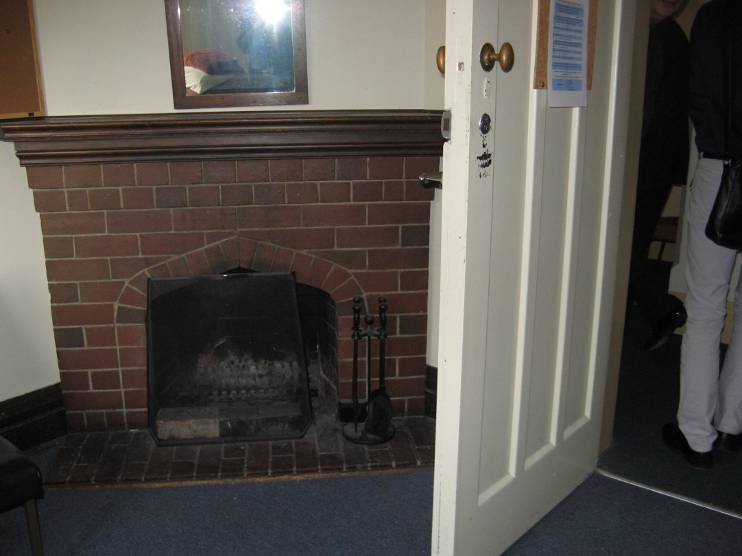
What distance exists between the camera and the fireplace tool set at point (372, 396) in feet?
7.81

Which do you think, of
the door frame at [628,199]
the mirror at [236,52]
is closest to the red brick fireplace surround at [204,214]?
the mirror at [236,52]

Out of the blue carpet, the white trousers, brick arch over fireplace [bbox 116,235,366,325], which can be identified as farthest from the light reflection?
A: the blue carpet

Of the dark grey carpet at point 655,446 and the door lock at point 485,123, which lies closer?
the door lock at point 485,123

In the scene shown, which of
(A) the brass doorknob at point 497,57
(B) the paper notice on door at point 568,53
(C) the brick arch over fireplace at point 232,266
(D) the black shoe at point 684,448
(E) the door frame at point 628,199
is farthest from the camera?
(C) the brick arch over fireplace at point 232,266

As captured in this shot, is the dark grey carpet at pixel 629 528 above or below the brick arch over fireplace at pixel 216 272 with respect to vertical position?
below

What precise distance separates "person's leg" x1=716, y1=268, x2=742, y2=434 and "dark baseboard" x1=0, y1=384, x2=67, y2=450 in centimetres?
227

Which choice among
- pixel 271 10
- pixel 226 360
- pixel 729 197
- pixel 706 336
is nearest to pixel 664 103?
pixel 729 197

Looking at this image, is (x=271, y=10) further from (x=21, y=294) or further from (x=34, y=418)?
(x=34, y=418)

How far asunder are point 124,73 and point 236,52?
0.37 m

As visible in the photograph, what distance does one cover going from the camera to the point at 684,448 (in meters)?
2.28

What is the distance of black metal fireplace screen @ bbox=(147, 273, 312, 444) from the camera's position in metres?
2.41

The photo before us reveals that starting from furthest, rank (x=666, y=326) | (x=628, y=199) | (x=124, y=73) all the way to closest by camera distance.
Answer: (x=666, y=326), (x=124, y=73), (x=628, y=199)

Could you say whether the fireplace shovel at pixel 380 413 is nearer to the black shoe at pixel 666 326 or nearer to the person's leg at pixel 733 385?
the person's leg at pixel 733 385

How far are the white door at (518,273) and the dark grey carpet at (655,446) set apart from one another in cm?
29
